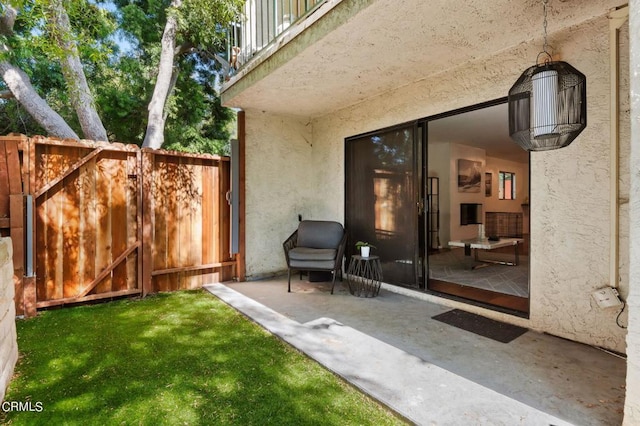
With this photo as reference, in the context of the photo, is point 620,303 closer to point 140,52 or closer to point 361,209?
point 361,209

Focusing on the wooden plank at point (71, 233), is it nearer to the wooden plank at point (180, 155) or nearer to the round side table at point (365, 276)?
the wooden plank at point (180, 155)

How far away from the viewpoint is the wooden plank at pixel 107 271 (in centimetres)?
384

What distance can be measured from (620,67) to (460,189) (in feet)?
20.7

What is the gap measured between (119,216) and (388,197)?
359 centimetres

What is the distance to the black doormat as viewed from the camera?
3.00m

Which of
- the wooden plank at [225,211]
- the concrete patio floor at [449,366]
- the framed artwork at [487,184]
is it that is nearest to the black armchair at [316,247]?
the concrete patio floor at [449,366]

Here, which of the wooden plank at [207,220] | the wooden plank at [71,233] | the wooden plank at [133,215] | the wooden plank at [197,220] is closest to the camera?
the wooden plank at [71,233]

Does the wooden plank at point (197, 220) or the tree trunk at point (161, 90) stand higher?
the tree trunk at point (161, 90)

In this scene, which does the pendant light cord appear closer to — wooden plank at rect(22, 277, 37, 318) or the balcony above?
the balcony above

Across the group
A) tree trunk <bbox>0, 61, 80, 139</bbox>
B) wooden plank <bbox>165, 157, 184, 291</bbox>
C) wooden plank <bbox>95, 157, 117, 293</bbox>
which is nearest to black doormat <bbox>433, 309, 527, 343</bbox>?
wooden plank <bbox>165, 157, 184, 291</bbox>

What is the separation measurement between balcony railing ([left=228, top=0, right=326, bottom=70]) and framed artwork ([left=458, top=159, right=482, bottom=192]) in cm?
595

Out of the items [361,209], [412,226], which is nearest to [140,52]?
[361,209]

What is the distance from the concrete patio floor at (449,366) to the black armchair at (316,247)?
71 cm

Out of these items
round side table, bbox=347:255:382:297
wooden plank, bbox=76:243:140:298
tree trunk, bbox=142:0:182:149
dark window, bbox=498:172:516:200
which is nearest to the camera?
wooden plank, bbox=76:243:140:298
